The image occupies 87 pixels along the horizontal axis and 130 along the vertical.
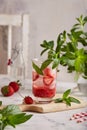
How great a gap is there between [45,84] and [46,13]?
1.02m

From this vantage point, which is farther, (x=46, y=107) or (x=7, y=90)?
(x=7, y=90)

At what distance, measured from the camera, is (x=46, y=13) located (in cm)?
246

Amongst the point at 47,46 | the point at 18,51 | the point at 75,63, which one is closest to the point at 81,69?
the point at 75,63

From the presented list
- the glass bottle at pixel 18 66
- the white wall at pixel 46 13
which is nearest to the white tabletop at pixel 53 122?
the glass bottle at pixel 18 66

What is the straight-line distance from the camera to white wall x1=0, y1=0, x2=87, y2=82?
2436 mm

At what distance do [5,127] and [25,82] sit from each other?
2.46 feet

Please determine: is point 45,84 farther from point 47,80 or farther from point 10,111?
point 10,111

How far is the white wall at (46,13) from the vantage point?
244cm

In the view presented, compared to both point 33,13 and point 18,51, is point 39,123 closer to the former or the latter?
point 18,51

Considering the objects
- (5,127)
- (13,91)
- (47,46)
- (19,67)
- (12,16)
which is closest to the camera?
(5,127)

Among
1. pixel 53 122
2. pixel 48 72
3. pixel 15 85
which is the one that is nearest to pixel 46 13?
pixel 15 85

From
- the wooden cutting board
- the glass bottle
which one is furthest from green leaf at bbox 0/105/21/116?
the glass bottle

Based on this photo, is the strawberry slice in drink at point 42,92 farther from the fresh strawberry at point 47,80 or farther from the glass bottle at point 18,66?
the glass bottle at point 18,66

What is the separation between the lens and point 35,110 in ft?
4.77
